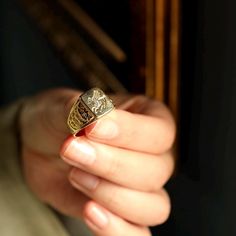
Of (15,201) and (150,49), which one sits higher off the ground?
(150,49)

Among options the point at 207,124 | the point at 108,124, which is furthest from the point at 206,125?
the point at 108,124

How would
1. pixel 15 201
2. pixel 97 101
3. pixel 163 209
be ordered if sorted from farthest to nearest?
1. pixel 15 201
2. pixel 163 209
3. pixel 97 101

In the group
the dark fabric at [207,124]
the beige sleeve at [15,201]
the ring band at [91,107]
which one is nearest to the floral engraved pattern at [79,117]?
the ring band at [91,107]

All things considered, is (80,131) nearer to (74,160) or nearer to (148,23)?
(74,160)

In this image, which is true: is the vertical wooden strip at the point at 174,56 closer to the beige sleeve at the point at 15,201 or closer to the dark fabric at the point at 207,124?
the dark fabric at the point at 207,124

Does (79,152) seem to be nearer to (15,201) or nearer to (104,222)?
(104,222)

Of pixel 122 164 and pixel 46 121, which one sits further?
pixel 46 121

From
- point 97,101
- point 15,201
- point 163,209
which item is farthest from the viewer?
point 15,201
